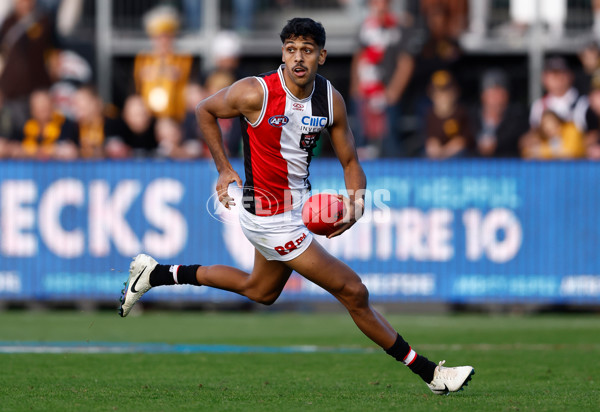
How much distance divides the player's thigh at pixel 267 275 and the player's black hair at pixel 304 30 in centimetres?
169

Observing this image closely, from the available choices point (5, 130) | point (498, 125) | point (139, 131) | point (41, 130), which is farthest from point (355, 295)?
point (5, 130)

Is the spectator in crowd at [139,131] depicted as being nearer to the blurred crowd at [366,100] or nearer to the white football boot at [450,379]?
the blurred crowd at [366,100]

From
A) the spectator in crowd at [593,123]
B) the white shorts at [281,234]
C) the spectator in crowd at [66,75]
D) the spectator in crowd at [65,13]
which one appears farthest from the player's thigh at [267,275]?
the spectator in crowd at [65,13]

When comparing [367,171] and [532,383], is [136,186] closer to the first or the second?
[367,171]

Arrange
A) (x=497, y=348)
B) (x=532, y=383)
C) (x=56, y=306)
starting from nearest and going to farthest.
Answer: (x=532, y=383) < (x=497, y=348) < (x=56, y=306)

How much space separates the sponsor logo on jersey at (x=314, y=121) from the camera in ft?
25.2

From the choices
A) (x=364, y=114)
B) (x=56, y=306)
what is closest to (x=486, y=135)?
(x=364, y=114)

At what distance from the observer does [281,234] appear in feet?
25.6

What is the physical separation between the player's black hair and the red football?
1.10 meters

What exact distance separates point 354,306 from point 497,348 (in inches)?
160

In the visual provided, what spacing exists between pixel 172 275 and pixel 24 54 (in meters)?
11.8

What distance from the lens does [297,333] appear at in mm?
13117

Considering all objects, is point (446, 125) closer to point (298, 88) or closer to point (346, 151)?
point (346, 151)

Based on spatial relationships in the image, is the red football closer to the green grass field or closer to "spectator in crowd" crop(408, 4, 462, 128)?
the green grass field
